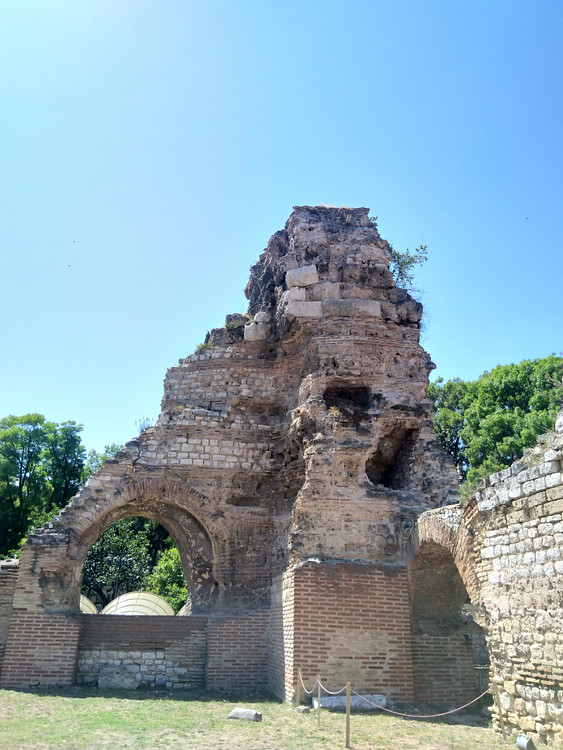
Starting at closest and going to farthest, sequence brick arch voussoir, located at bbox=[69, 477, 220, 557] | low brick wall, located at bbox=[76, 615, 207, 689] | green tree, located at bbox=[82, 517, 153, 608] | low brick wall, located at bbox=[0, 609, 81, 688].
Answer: low brick wall, located at bbox=[0, 609, 81, 688], low brick wall, located at bbox=[76, 615, 207, 689], brick arch voussoir, located at bbox=[69, 477, 220, 557], green tree, located at bbox=[82, 517, 153, 608]

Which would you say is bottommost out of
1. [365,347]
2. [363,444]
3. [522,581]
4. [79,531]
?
[522,581]

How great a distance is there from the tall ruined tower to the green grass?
1.21m

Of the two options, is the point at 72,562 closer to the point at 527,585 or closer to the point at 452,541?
the point at 452,541

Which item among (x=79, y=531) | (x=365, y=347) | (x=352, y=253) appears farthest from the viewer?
(x=352, y=253)

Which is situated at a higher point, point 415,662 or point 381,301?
point 381,301

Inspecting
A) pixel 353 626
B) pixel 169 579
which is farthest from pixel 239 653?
pixel 169 579

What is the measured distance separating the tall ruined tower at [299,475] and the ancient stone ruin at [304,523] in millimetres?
33

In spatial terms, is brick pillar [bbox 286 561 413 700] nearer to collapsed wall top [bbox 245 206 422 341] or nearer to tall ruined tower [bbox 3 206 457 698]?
tall ruined tower [bbox 3 206 457 698]

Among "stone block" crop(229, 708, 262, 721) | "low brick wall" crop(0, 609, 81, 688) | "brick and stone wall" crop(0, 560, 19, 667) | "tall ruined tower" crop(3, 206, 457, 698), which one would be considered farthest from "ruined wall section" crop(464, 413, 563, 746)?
"brick and stone wall" crop(0, 560, 19, 667)

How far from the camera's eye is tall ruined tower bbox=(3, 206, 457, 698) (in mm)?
9242

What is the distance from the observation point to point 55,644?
10031mm

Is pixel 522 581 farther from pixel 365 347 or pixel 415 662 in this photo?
pixel 365 347

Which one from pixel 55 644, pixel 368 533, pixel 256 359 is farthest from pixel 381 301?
pixel 55 644

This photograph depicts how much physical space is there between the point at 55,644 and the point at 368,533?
5.56 metres
